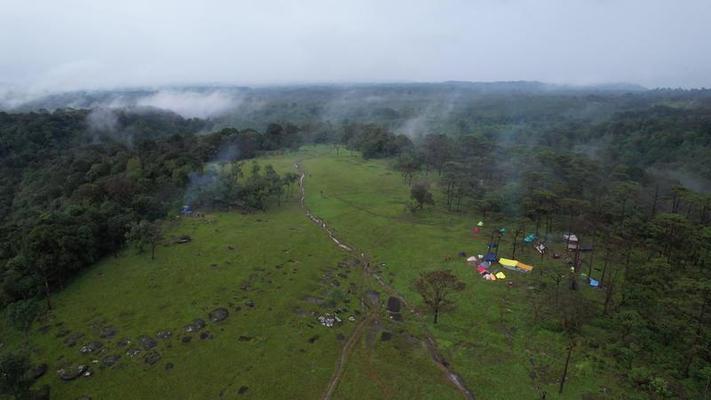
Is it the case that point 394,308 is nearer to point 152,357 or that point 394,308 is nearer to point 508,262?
point 508,262

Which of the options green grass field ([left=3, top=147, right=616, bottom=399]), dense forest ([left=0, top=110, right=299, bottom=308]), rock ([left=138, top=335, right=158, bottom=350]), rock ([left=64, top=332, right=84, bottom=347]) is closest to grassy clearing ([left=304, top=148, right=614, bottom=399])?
green grass field ([left=3, top=147, right=616, bottom=399])

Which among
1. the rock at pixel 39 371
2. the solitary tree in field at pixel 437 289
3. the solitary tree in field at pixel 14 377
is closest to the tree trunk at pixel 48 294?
the rock at pixel 39 371

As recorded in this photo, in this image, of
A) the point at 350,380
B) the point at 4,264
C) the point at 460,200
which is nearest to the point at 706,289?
the point at 350,380

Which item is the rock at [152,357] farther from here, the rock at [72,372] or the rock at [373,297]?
the rock at [373,297]

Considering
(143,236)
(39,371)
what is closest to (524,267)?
(143,236)

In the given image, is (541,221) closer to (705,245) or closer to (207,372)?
(705,245)
